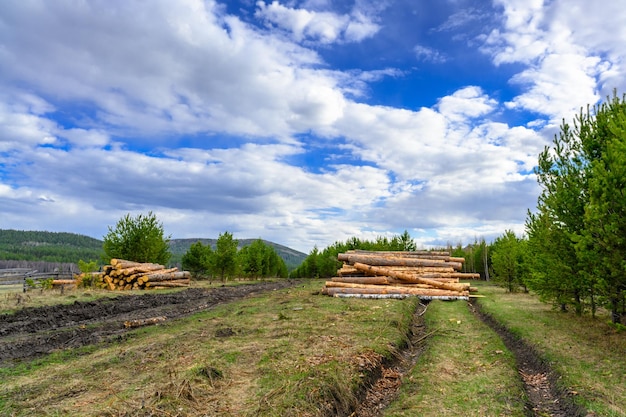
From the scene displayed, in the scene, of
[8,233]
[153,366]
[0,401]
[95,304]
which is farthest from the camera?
[8,233]

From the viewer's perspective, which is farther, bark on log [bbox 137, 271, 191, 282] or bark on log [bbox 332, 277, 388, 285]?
bark on log [bbox 137, 271, 191, 282]

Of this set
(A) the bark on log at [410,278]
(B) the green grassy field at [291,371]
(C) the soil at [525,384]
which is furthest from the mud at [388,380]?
(A) the bark on log at [410,278]

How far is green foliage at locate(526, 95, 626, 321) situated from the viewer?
8.11 meters

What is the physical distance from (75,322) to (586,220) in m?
14.9

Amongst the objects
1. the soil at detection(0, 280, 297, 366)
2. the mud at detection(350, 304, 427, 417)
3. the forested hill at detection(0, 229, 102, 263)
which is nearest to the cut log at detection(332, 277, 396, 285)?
the soil at detection(0, 280, 297, 366)

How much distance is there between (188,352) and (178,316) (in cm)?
557

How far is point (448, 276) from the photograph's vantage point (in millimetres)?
21859

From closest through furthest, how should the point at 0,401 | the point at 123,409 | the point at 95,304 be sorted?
the point at 123,409
the point at 0,401
the point at 95,304

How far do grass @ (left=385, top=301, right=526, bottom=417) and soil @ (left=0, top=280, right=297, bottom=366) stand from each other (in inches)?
275

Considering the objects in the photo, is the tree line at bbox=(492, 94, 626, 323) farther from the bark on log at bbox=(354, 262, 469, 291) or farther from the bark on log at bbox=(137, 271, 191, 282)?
the bark on log at bbox=(137, 271, 191, 282)

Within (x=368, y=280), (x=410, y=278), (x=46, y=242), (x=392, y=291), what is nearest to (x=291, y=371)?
(x=392, y=291)

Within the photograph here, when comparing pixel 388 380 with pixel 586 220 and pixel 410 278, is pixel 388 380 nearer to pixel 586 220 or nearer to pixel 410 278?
pixel 586 220

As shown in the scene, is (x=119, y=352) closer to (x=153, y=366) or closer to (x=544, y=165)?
(x=153, y=366)

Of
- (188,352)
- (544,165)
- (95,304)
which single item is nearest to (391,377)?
(188,352)
